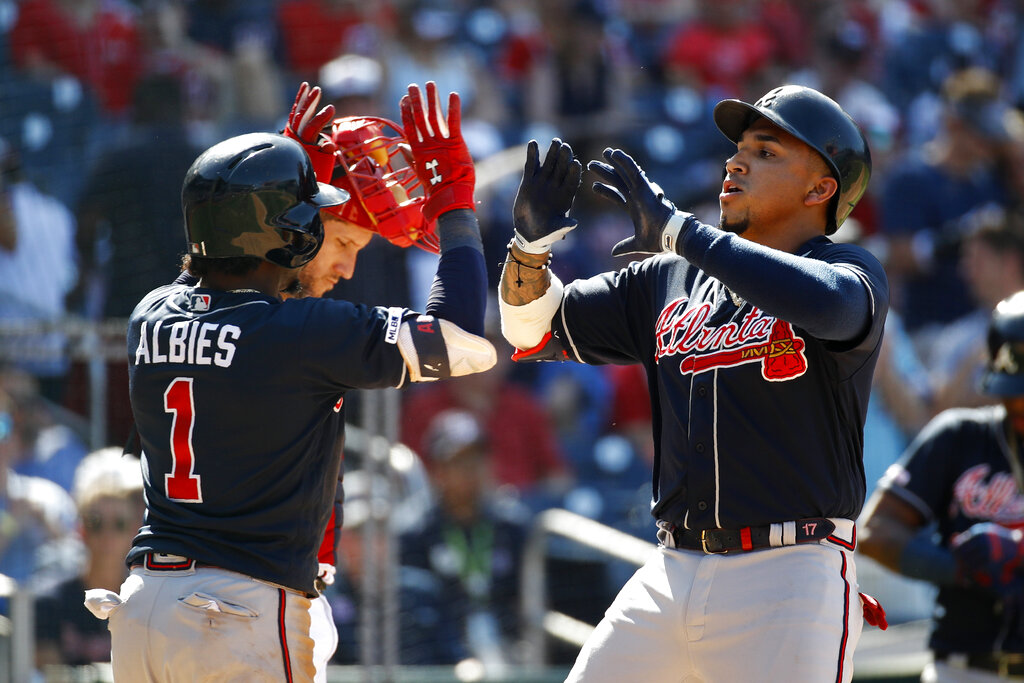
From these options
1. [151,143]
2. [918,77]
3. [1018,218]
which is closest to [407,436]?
[151,143]

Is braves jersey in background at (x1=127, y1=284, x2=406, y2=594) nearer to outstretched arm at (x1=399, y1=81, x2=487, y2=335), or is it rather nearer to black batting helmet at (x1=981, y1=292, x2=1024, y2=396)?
outstretched arm at (x1=399, y1=81, x2=487, y2=335)

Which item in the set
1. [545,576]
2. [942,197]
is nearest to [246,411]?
[545,576]

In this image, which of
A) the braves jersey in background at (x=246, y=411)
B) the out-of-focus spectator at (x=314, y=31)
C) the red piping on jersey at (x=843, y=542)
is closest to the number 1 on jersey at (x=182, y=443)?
the braves jersey in background at (x=246, y=411)

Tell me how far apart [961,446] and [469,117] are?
15.6 ft

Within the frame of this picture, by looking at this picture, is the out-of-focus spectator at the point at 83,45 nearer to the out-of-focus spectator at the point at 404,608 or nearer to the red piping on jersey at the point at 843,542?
the out-of-focus spectator at the point at 404,608

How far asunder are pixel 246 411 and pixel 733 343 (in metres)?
1.16

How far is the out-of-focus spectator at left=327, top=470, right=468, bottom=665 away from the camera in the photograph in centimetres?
554

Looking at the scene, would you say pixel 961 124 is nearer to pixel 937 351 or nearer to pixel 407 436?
pixel 937 351

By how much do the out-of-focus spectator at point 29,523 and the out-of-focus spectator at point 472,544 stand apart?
1545 mm

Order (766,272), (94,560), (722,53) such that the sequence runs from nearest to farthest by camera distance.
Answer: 1. (766,272)
2. (94,560)
3. (722,53)

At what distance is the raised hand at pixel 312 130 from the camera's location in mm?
3256

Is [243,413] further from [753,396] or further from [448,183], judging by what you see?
[753,396]

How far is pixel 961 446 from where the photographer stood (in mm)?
4133

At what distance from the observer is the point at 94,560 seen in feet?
16.7
